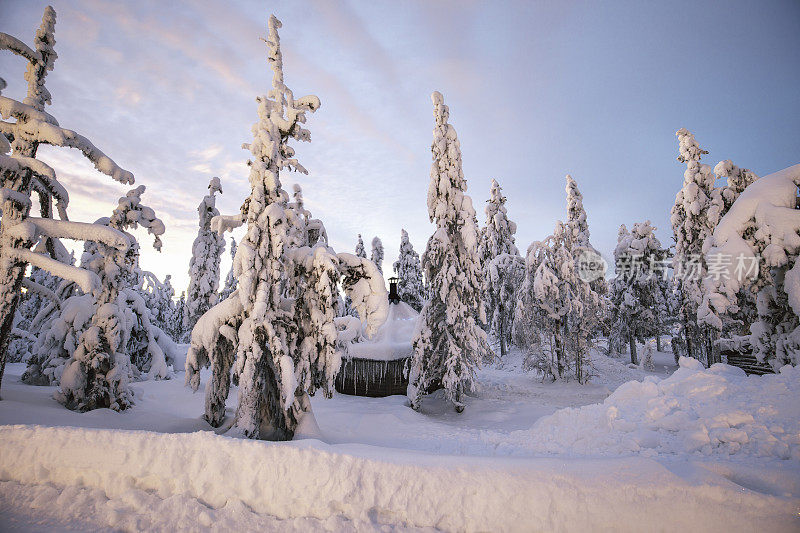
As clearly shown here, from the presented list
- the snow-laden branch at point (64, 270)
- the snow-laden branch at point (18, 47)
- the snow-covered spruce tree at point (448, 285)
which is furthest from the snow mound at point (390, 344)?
the snow-laden branch at point (18, 47)

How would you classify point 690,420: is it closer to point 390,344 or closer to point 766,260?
point 766,260

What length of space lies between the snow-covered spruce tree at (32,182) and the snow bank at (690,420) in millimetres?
11758

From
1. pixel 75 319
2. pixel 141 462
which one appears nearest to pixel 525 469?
pixel 141 462

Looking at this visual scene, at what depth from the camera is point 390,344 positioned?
1955 cm

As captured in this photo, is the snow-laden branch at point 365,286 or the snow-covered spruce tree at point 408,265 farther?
the snow-covered spruce tree at point 408,265

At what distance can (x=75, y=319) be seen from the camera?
441 inches

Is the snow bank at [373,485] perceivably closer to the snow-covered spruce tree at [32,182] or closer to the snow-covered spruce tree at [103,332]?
the snow-covered spruce tree at [32,182]

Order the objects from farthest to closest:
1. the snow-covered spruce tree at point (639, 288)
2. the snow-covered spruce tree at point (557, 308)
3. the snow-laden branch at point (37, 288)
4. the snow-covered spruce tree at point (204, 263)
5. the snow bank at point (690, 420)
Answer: the snow-covered spruce tree at point (639, 288) → the snow-covered spruce tree at point (204, 263) → the snow-covered spruce tree at point (557, 308) → the snow-laden branch at point (37, 288) → the snow bank at point (690, 420)

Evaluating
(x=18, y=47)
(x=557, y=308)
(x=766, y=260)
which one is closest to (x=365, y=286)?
(x=18, y=47)

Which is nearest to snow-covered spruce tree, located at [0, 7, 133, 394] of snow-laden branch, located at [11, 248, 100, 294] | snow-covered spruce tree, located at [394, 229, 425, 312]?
snow-laden branch, located at [11, 248, 100, 294]

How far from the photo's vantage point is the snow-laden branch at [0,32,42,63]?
28.1ft

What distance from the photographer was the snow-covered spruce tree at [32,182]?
26.4 ft

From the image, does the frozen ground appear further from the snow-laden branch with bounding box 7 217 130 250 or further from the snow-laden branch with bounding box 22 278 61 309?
the snow-laden branch with bounding box 22 278 61 309

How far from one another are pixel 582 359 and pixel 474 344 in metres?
10.7
